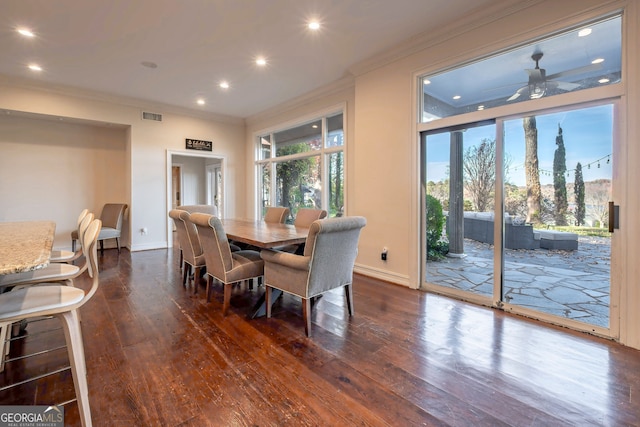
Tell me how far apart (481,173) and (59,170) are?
263 inches

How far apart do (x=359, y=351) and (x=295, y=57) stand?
342 cm

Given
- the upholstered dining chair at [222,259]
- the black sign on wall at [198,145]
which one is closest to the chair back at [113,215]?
the black sign on wall at [198,145]

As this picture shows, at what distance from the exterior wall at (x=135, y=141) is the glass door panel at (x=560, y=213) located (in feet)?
18.5

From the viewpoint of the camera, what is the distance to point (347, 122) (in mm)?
4406

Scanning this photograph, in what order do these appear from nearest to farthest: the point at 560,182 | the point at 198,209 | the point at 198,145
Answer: the point at 560,182 → the point at 198,209 → the point at 198,145

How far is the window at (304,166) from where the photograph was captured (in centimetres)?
475

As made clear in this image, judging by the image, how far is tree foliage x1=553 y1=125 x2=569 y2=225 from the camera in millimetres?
2486

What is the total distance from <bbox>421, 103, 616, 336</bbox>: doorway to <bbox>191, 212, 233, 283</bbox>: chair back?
7.34 feet

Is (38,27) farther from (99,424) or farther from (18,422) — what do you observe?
(99,424)

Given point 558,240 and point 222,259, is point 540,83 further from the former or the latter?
point 222,259

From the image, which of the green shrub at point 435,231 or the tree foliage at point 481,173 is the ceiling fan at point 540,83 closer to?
the tree foliage at point 481,173

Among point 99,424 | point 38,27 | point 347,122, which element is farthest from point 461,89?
point 38,27

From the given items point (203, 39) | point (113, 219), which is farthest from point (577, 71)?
point (113, 219)

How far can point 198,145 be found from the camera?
611 centimetres
